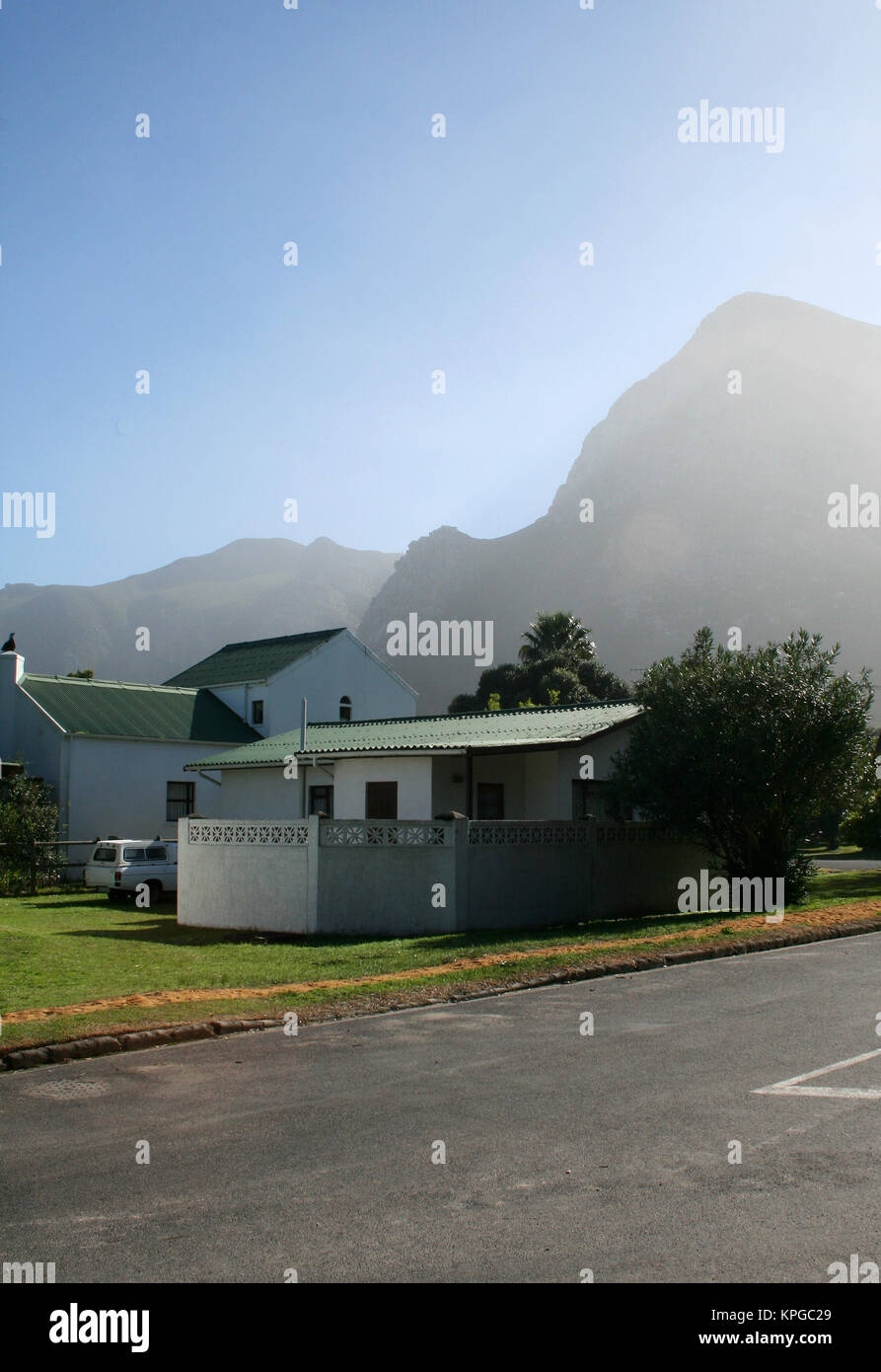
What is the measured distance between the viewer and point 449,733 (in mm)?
27484

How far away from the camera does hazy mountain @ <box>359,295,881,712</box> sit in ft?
450

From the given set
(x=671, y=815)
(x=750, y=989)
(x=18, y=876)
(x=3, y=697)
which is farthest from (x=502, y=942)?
(x=3, y=697)

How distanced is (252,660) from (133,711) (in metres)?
8.57

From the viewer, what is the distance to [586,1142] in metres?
6.53

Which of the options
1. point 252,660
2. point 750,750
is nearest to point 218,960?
point 750,750

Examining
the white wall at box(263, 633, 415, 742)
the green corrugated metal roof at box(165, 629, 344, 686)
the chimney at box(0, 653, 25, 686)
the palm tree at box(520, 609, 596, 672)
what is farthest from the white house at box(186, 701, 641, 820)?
the palm tree at box(520, 609, 596, 672)

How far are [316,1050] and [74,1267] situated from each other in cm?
501

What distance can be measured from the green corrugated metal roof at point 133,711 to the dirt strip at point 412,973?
85.2 ft

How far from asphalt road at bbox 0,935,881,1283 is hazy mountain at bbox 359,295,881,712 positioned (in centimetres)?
12025

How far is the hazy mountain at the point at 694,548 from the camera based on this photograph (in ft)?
450

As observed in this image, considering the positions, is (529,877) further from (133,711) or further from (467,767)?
(133,711)

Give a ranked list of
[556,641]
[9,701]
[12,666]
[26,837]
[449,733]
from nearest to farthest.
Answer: [449,733] < [26,837] < [9,701] < [12,666] < [556,641]

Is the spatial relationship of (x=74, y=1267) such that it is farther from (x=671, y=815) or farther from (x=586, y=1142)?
(x=671, y=815)

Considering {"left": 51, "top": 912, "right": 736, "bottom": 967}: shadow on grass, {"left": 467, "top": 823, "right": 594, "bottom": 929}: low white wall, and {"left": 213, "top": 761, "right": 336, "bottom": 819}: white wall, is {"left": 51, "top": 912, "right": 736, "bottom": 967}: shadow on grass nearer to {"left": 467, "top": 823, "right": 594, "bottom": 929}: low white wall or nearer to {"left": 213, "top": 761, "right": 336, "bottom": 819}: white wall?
{"left": 467, "top": 823, "right": 594, "bottom": 929}: low white wall
